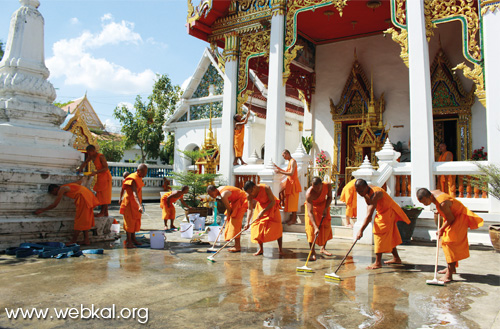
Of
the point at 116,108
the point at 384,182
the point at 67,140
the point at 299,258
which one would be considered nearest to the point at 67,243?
the point at 67,140

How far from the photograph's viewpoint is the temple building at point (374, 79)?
7.60 m

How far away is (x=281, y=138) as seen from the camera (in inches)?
393

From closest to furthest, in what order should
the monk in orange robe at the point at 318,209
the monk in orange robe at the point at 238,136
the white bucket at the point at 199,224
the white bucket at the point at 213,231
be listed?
the monk in orange robe at the point at 318,209 < the white bucket at the point at 213,231 < the white bucket at the point at 199,224 < the monk in orange robe at the point at 238,136

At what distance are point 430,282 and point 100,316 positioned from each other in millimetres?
3255

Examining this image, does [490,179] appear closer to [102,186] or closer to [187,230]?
[187,230]

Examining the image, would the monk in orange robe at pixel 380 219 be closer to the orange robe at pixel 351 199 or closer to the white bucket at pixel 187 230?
the orange robe at pixel 351 199

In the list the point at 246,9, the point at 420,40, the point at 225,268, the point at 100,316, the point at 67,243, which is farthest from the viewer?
the point at 246,9

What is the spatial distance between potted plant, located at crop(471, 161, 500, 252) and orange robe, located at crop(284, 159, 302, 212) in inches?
130

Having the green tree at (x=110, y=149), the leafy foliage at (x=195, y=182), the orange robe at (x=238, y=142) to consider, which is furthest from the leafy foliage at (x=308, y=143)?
the green tree at (x=110, y=149)

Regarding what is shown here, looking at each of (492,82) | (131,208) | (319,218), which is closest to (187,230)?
(131,208)

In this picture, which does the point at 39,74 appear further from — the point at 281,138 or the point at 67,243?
the point at 281,138

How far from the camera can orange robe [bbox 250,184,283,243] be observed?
19.5 feet

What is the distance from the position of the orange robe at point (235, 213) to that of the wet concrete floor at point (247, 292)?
1.75ft

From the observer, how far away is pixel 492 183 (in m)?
6.45
